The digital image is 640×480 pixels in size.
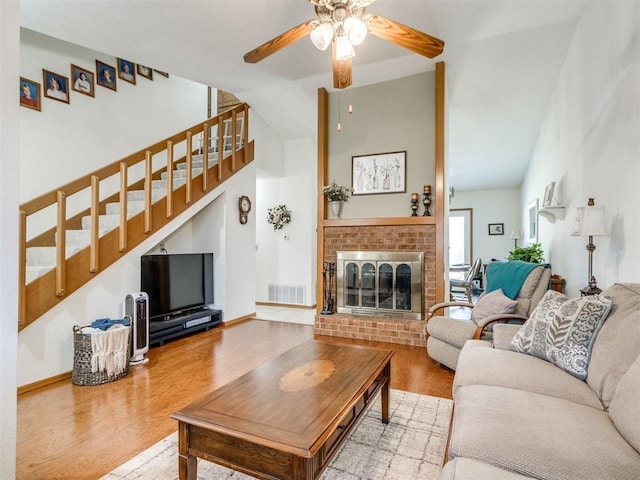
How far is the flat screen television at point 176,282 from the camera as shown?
3795 mm

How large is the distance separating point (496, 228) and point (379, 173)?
5.96 meters

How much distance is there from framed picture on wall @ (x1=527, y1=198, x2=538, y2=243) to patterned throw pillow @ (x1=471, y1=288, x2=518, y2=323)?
146 inches

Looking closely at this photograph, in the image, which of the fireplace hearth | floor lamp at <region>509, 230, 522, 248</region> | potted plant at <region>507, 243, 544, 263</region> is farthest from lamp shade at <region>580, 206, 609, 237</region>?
floor lamp at <region>509, 230, 522, 248</region>

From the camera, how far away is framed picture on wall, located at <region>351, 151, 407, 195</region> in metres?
4.30

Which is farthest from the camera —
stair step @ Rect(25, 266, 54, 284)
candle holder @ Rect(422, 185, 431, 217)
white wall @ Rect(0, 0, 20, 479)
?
candle holder @ Rect(422, 185, 431, 217)

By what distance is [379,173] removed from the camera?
14.4ft

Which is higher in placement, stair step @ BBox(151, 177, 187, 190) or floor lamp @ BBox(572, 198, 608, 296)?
stair step @ BBox(151, 177, 187, 190)

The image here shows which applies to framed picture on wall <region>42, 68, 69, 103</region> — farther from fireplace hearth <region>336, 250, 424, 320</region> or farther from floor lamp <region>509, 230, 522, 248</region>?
floor lamp <region>509, 230, 522, 248</region>

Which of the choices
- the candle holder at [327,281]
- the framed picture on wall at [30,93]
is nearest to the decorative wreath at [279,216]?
the candle holder at [327,281]

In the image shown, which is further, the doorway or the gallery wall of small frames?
the doorway

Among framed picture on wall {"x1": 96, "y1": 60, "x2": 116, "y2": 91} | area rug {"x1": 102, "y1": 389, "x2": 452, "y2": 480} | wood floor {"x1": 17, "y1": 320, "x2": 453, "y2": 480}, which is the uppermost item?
framed picture on wall {"x1": 96, "y1": 60, "x2": 116, "y2": 91}

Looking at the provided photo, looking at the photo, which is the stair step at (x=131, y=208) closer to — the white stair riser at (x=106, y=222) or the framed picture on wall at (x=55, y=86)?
the white stair riser at (x=106, y=222)

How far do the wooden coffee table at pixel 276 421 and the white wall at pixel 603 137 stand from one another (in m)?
2.05

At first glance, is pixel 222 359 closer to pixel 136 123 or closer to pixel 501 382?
pixel 501 382
